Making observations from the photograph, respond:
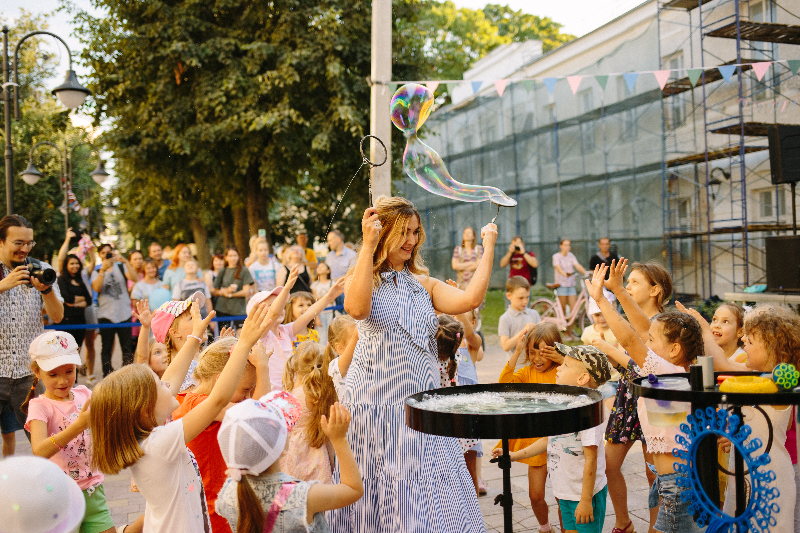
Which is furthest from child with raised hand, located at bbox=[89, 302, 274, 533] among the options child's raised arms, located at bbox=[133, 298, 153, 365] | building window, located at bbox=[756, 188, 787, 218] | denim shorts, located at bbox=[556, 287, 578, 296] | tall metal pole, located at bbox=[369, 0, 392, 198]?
building window, located at bbox=[756, 188, 787, 218]

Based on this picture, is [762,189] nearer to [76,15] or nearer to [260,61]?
[260,61]

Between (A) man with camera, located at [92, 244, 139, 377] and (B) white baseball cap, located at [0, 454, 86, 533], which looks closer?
(B) white baseball cap, located at [0, 454, 86, 533]

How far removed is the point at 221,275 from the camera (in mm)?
9914

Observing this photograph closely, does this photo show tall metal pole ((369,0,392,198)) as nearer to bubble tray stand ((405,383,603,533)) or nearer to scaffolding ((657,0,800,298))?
bubble tray stand ((405,383,603,533))

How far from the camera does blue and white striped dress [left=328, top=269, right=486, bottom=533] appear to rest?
8.96 feet

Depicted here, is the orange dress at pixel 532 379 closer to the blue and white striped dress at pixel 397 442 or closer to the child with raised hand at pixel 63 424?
the blue and white striped dress at pixel 397 442

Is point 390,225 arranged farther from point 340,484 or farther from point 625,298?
point 625,298

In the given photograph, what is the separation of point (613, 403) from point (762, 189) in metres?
15.7

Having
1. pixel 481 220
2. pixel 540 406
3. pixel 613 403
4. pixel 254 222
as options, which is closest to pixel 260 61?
pixel 254 222

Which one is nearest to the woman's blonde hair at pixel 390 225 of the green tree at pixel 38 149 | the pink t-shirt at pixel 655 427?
the pink t-shirt at pixel 655 427

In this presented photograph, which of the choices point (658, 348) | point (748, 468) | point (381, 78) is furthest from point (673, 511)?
point (381, 78)

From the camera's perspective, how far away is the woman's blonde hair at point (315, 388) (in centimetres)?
325

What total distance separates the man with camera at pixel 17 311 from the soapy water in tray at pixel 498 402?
3451mm

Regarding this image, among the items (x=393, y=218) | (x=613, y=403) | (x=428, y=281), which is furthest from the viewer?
(x=613, y=403)
